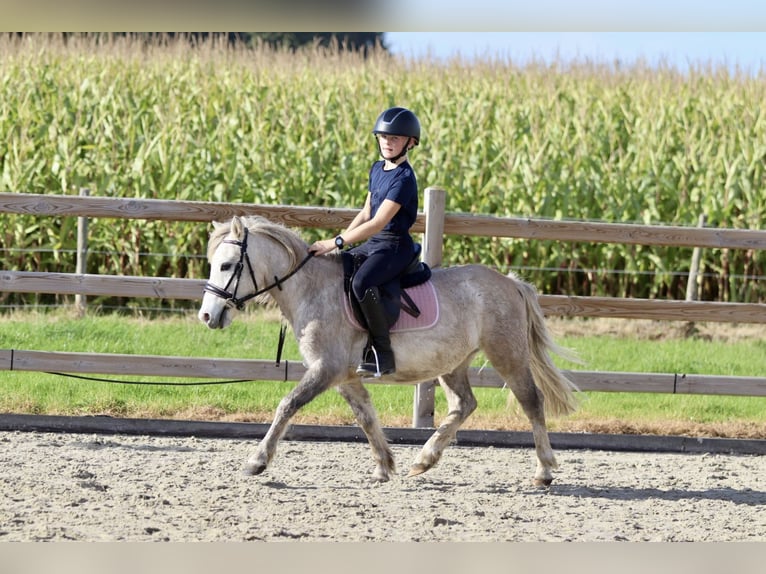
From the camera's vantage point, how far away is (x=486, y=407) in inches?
345

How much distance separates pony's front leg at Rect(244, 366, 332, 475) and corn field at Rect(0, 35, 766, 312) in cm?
674

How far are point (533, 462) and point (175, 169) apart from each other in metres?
7.36

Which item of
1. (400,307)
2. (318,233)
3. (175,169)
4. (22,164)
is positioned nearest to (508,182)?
(318,233)

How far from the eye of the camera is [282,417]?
5.72 metres

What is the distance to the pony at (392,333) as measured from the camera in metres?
5.75

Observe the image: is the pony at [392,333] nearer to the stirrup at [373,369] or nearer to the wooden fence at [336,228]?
the stirrup at [373,369]

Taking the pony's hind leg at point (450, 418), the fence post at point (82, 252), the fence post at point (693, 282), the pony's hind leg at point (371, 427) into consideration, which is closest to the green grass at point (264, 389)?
the fence post at point (82, 252)

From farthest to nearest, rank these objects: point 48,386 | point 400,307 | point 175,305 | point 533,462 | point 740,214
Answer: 1. point 740,214
2. point 175,305
3. point 48,386
4. point 533,462
5. point 400,307

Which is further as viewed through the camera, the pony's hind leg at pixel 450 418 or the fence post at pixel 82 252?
the fence post at pixel 82 252

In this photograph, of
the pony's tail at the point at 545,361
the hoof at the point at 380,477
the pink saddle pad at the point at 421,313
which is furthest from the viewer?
the pony's tail at the point at 545,361

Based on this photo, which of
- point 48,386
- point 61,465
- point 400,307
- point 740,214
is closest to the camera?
point 400,307

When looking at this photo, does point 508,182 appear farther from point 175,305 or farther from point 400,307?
point 400,307

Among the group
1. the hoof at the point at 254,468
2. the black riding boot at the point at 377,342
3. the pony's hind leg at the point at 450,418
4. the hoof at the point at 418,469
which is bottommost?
the hoof at the point at 418,469

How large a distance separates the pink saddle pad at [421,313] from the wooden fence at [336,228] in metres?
1.54
